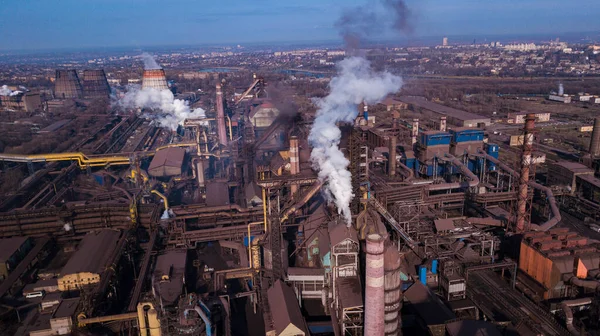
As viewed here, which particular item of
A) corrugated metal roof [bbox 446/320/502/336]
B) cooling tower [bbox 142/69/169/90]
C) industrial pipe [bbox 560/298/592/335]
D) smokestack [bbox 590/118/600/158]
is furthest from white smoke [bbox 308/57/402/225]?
cooling tower [bbox 142/69/169/90]

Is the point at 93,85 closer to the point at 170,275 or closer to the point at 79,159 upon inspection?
the point at 79,159

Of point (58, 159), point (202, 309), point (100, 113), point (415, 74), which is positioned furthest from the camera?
point (415, 74)

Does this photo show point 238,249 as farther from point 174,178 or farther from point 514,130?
point 514,130

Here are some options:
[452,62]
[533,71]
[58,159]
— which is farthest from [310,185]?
[533,71]

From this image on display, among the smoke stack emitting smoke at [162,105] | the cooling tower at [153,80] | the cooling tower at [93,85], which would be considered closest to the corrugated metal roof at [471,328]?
the smoke stack emitting smoke at [162,105]

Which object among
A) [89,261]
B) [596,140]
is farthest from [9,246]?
[596,140]
